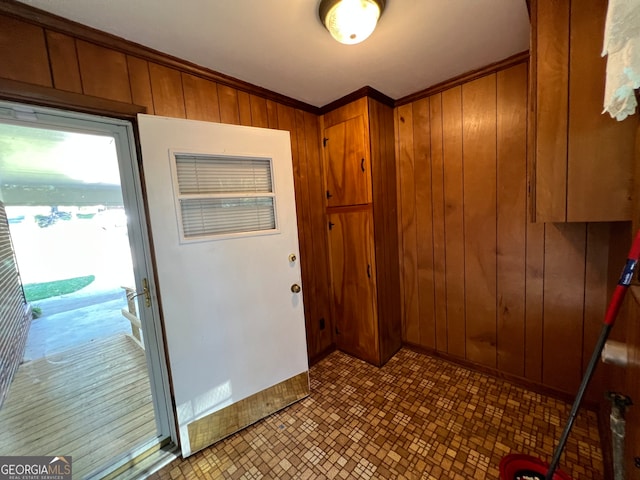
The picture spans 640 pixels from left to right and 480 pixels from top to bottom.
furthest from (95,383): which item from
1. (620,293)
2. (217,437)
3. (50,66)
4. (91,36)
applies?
(620,293)

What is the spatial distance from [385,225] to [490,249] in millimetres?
795

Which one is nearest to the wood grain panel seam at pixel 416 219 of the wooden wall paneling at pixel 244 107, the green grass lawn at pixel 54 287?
the wooden wall paneling at pixel 244 107

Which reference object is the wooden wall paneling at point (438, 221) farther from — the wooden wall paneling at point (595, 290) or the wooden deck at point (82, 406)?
the wooden deck at point (82, 406)

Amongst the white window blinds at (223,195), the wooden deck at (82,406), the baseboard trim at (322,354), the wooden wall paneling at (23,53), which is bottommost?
the baseboard trim at (322,354)

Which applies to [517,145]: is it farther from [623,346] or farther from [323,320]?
[323,320]

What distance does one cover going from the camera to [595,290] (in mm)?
1472

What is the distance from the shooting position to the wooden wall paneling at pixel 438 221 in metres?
1.96

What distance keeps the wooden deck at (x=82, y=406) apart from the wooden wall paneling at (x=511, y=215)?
2.53m

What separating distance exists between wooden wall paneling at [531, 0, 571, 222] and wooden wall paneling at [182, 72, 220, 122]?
169 cm

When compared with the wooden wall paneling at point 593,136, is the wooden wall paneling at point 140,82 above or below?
above

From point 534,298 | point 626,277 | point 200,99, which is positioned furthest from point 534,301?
point 200,99

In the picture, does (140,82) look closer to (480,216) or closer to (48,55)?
(48,55)

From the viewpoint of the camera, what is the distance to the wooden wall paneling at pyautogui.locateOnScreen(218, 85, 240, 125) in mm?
1636

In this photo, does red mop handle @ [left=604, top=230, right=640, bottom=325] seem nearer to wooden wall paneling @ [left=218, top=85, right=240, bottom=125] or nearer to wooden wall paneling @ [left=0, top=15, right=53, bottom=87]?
wooden wall paneling @ [left=218, top=85, right=240, bottom=125]
